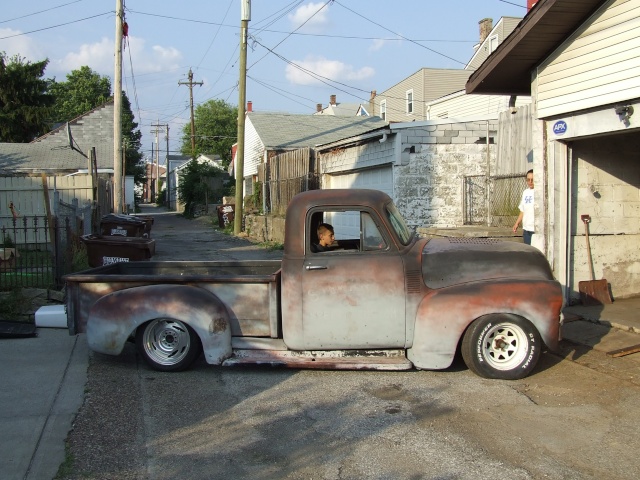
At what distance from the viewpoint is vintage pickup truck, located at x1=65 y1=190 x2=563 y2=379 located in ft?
19.7

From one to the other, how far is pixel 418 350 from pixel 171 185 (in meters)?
68.8

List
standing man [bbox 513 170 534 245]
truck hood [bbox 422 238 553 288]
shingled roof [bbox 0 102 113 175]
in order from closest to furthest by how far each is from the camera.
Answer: truck hood [bbox 422 238 553 288] < standing man [bbox 513 170 534 245] < shingled roof [bbox 0 102 113 175]

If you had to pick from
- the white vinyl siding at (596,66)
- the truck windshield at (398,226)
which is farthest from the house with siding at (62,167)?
the white vinyl siding at (596,66)

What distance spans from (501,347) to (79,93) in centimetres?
7018

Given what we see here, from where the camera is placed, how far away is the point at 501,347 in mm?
6113

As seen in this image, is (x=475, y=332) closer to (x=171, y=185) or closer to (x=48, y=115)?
(x=48, y=115)

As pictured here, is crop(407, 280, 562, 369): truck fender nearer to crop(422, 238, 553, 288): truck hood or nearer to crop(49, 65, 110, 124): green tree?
crop(422, 238, 553, 288): truck hood

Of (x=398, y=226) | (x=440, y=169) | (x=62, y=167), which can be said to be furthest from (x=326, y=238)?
(x=62, y=167)

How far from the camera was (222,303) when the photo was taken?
640 centimetres

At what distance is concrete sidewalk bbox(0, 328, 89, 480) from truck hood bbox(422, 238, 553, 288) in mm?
3429

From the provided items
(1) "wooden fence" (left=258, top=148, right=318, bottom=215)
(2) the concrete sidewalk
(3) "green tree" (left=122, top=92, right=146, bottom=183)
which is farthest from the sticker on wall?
(3) "green tree" (left=122, top=92, right=146, bottom=183)

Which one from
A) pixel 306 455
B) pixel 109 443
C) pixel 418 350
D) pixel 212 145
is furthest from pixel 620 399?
pixel 212 145

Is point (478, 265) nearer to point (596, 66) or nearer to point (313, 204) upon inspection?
point (313, 204)

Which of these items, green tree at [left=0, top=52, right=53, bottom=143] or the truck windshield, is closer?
the truck windshield
